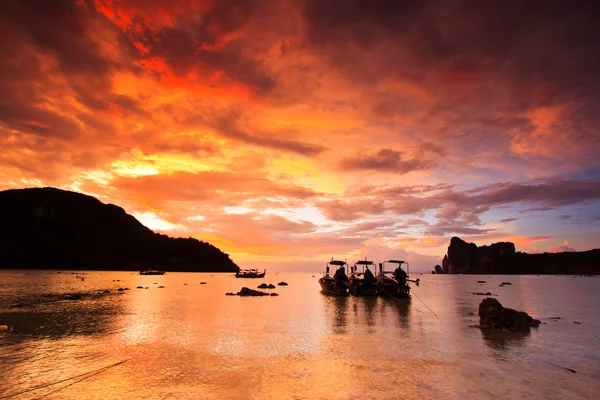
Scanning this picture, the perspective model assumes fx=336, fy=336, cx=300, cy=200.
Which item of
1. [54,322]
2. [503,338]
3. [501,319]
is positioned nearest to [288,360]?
[503,338]

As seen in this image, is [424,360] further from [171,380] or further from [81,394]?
[81,394]

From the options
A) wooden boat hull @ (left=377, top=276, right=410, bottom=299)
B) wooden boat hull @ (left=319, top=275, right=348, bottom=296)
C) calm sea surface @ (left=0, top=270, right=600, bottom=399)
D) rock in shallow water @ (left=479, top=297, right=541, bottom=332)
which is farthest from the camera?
wooden boat hull @ (left=319, top=275, right=348, bottom=296)

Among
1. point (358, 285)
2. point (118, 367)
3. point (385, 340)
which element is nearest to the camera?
point (118, 367)

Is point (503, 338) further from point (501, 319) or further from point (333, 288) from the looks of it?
point (333, 288)

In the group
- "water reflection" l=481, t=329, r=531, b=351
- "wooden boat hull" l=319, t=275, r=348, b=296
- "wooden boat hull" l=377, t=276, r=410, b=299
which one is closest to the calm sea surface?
"water reflection" l=481, t=329, r=531, b=351

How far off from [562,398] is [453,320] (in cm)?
2257

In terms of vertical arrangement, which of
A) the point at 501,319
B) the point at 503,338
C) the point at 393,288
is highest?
the point at 393,288

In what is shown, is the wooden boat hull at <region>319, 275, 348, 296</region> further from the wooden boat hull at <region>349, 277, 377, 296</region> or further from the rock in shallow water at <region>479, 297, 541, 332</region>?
the rock in shallow water at <region>479, 297, 541, 332</region>

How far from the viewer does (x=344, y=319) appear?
34062 millimetres

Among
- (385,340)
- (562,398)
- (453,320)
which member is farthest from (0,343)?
(453,320)

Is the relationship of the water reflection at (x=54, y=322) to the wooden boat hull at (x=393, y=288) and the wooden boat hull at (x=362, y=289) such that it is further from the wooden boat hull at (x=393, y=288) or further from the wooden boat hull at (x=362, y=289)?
the wooden boat hull at (x=393, y=288)

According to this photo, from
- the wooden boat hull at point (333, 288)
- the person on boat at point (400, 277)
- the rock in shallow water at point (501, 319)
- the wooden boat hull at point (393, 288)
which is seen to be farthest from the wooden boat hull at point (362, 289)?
the rock in shallow water at point (501, 319)

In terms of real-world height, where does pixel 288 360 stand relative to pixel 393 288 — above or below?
below

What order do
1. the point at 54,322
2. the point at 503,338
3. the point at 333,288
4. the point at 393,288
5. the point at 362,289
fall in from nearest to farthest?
the point at 503,338
the point at 54,322
the point at 393,288
the point at 362,289
the point at 333,288
